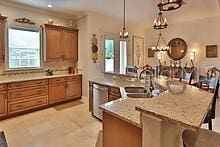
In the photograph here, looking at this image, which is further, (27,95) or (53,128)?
(27,95)

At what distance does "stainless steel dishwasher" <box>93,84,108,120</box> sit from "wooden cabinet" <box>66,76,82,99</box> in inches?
65.6

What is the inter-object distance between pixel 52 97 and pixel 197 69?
5.52 meters

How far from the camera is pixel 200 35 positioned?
271 inches

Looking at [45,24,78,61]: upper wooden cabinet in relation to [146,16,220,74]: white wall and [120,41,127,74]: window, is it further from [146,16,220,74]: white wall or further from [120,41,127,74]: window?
[146,16,220,74]: white wall

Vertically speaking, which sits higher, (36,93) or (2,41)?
(2,41)

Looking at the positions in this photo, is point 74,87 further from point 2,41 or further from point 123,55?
point 123,55

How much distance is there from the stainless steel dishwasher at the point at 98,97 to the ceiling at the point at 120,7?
236cm

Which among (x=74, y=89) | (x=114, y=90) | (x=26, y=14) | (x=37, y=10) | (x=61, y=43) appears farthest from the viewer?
(x=74, y=89)

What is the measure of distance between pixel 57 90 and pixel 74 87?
673mm

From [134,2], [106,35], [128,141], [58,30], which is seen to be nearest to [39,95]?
[58,30]

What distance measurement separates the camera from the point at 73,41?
19.7ft

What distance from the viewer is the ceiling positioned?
15.5ft

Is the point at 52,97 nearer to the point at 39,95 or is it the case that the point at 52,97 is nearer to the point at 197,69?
the point at 39,95

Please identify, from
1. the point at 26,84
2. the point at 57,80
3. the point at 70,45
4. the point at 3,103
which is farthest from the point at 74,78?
the point at 3,103
